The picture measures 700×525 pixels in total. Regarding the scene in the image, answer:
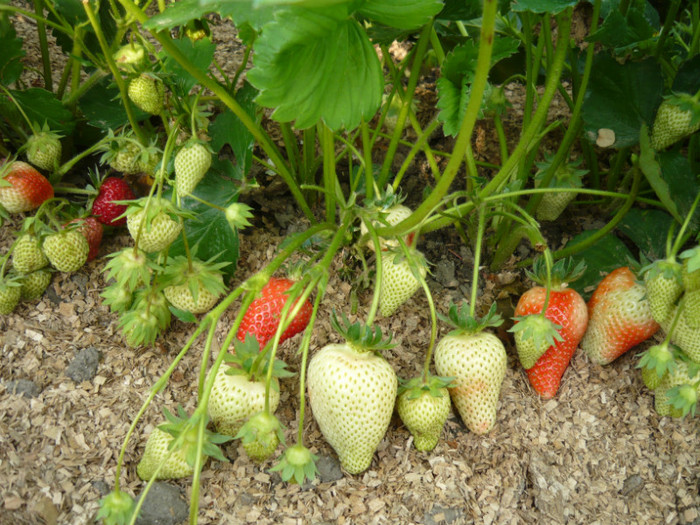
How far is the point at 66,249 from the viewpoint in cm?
114

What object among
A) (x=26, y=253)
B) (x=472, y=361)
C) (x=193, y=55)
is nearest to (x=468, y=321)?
(x=472, y=361)

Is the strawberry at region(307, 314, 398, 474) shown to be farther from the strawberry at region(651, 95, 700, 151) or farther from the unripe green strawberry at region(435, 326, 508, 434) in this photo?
the strawberry at region(651, 95, 700, 151)

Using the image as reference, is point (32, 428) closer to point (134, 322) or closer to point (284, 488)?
point (134, 322)

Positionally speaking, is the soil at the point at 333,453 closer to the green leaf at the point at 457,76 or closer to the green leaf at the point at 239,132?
the green leaf at the point at 239,132

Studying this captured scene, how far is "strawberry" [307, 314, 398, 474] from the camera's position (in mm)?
878

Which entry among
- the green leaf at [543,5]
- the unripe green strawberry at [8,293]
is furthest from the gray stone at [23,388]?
the green leaf at [543,5]

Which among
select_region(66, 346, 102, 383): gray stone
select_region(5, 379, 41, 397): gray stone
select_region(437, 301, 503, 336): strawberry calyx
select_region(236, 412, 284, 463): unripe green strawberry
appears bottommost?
select_region(66, 346, 102, 383): gray stone

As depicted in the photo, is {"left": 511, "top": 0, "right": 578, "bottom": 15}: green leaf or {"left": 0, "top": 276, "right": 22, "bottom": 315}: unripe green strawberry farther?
{"left": 0, "top": 276, "right": 22, "bottom": 315}: unripe green strawberry

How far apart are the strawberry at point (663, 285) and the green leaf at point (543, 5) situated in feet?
1.32

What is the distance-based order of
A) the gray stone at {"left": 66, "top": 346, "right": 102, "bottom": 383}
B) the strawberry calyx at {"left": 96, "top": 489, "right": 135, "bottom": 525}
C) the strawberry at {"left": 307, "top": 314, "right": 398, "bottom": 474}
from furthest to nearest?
1. the gray stone at {"left": 66, "top": 346, "right": 102, "bottom": 383}
2. the strawberry at {"left": 307, "top": 314, "right": 398, "bottom": 474}
3. the strawberry calyx at {"left": 96, "top": 489, "right": 135, "bottom": 525}

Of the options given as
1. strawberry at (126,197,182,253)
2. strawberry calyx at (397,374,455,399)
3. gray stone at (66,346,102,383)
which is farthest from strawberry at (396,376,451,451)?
gray stone at (66,346,102,383)

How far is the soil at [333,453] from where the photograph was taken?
3.14 feet

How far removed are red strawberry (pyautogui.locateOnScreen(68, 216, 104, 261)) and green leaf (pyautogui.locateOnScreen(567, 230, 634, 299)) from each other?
904 millimetres

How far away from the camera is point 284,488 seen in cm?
98
